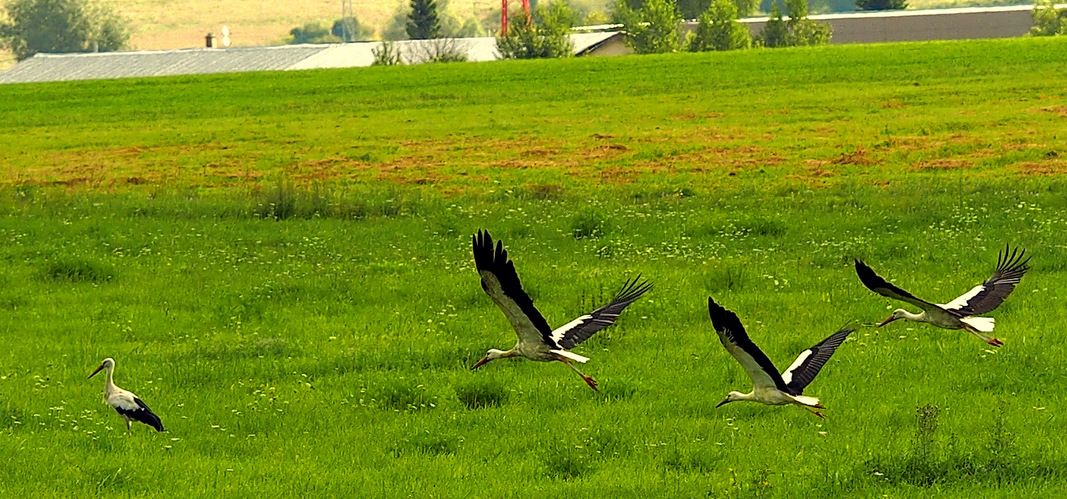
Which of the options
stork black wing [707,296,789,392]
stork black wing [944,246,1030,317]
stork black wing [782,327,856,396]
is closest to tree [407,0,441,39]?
stork black wing [944,246,1030,317]

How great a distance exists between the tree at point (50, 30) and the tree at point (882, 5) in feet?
316

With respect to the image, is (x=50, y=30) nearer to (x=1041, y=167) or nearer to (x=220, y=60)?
(x=220, y=60)

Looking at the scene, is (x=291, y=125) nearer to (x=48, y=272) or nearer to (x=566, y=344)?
(x=48, y=272)

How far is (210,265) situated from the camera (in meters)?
18.0

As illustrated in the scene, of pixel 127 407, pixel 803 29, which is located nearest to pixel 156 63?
pixel 803 29

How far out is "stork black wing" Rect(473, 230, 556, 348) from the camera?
24.7ft

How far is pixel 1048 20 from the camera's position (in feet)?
310

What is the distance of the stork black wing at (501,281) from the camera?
754 centimetres

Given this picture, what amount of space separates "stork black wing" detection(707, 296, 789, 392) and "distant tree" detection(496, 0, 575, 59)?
275 ft

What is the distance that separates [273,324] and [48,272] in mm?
4320

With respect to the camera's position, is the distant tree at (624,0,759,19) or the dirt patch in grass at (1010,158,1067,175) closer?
the dirt patch in grass at (1010,158,1067,175)

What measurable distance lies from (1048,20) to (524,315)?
93825 mm

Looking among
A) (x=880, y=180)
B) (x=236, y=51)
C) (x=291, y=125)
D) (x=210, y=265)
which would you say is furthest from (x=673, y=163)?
(x=236, y=51)

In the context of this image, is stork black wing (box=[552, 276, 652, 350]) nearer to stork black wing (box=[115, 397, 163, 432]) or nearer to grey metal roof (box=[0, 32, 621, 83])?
stork black wing (box=[115, 397, 163, 432])
